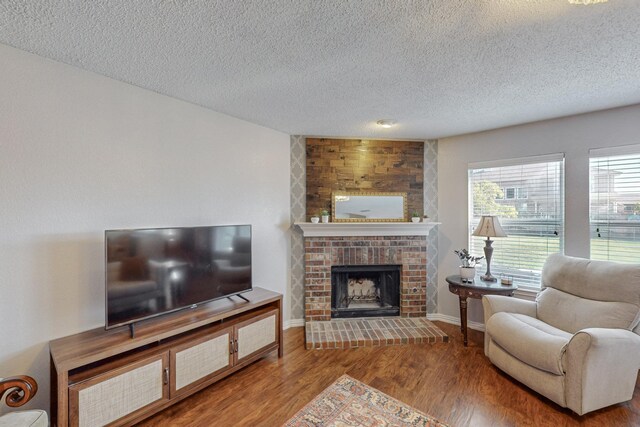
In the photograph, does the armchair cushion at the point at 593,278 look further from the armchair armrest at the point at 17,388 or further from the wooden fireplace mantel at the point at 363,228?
the armchair armrest at the point at 17,388

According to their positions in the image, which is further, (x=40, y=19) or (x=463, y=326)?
(x=463, y=326)

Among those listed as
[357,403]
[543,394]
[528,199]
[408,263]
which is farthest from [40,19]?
[528,199]

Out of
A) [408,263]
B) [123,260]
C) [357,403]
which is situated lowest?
[357,403]

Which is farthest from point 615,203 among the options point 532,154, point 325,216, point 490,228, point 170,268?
point 170,268

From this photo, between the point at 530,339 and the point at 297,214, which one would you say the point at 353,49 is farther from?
the point at 530,339

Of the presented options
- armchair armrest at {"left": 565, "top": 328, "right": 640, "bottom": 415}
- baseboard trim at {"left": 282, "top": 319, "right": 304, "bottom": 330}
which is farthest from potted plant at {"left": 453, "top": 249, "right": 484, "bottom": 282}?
baseboard trim at {"left": 282, "top": 319, "right": 304, "bottom": 330}

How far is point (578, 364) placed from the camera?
195cm

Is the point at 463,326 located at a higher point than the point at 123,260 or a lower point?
lower

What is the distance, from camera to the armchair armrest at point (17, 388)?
56.8 inches

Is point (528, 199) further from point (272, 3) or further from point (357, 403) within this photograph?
point (272, 3)

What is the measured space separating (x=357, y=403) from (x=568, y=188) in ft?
9.85

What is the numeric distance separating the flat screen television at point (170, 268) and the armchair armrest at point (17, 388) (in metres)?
0.44

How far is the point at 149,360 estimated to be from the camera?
192cm

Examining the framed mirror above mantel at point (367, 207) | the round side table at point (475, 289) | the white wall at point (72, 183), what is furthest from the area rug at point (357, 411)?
the framed mirror above mantel at point (367, 207)
